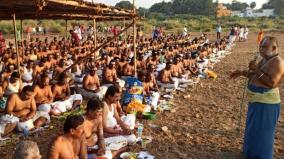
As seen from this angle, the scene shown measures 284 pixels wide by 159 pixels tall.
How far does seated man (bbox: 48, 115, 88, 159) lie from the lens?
4.16m

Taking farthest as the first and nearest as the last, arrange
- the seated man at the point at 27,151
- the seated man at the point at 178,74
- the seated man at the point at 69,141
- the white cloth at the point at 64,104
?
the seated man at the point at 178,74 → the white cloth at the point at 64,104 → the seated man at the point at 69,141 → the seated man at the point at 27,151

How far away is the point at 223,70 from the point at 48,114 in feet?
31.6

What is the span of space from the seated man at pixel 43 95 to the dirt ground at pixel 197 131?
44cm

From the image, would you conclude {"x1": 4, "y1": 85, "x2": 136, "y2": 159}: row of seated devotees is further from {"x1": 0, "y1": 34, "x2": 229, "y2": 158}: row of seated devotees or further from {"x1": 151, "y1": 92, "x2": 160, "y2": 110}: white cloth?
{"x1": 151, "y1": 92, "x2": 160, "y2": 110}: white cloth

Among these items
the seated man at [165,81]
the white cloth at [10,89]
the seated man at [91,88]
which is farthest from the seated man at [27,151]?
the seated man at [165,81]

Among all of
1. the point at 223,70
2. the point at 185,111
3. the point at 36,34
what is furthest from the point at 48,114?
the point at 36,34

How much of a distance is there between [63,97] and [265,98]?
5.09 meters

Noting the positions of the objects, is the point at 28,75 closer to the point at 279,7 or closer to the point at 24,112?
the point at 24,112

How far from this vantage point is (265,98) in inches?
202

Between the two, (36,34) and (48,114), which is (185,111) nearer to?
(48,114)

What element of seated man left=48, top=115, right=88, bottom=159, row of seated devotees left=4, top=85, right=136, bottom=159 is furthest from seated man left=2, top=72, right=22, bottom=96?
seated man left=48, top=115, right=88, bottom=159

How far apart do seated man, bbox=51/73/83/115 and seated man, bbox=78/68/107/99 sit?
2.34ft

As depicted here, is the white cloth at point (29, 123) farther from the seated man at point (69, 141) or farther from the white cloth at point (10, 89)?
the seated man at point (69, 141)

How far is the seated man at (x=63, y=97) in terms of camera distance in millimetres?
8091
